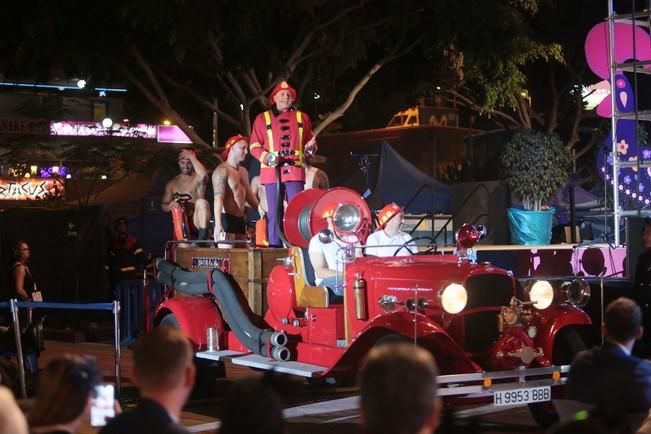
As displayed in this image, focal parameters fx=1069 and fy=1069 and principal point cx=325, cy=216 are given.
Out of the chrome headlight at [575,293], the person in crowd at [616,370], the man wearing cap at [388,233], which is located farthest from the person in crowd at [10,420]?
the man wearing cap at [388,233]

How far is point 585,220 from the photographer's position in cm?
2275

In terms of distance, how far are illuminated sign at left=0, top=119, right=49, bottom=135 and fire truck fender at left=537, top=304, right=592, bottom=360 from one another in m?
17.0

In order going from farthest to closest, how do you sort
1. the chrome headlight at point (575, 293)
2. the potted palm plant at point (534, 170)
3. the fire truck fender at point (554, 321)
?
the potted palm plant at point (534, 170) → the chrome headlight at point (575, 293) → the fire truck fender at point (554, 321)

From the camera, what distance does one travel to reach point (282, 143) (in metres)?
12.0

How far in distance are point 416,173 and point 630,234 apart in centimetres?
→ 977

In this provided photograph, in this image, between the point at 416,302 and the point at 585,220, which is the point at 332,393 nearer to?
the point at 416,302

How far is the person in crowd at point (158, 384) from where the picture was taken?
3617 mm

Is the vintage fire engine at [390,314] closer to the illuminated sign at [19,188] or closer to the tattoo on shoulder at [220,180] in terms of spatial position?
the tattoo on shoulder at [220,180]

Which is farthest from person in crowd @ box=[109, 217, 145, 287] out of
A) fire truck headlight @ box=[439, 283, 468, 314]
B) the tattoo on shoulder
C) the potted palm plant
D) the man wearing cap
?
fire truck headlight @ box=[439, 283, 468, 314]

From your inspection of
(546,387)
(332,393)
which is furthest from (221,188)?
(546,387)

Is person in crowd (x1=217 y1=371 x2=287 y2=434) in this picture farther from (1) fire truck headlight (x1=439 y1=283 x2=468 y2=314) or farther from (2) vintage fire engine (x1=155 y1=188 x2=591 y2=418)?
(1) fire truck headlight (x1=439 y1=283 x2=468 y2=314)

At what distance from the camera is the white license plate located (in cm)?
804

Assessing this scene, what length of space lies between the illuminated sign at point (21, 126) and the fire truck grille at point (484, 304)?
1682 centimetres

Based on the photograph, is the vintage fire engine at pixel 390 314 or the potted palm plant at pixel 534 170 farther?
the potted palm plant at pixel 534 170
